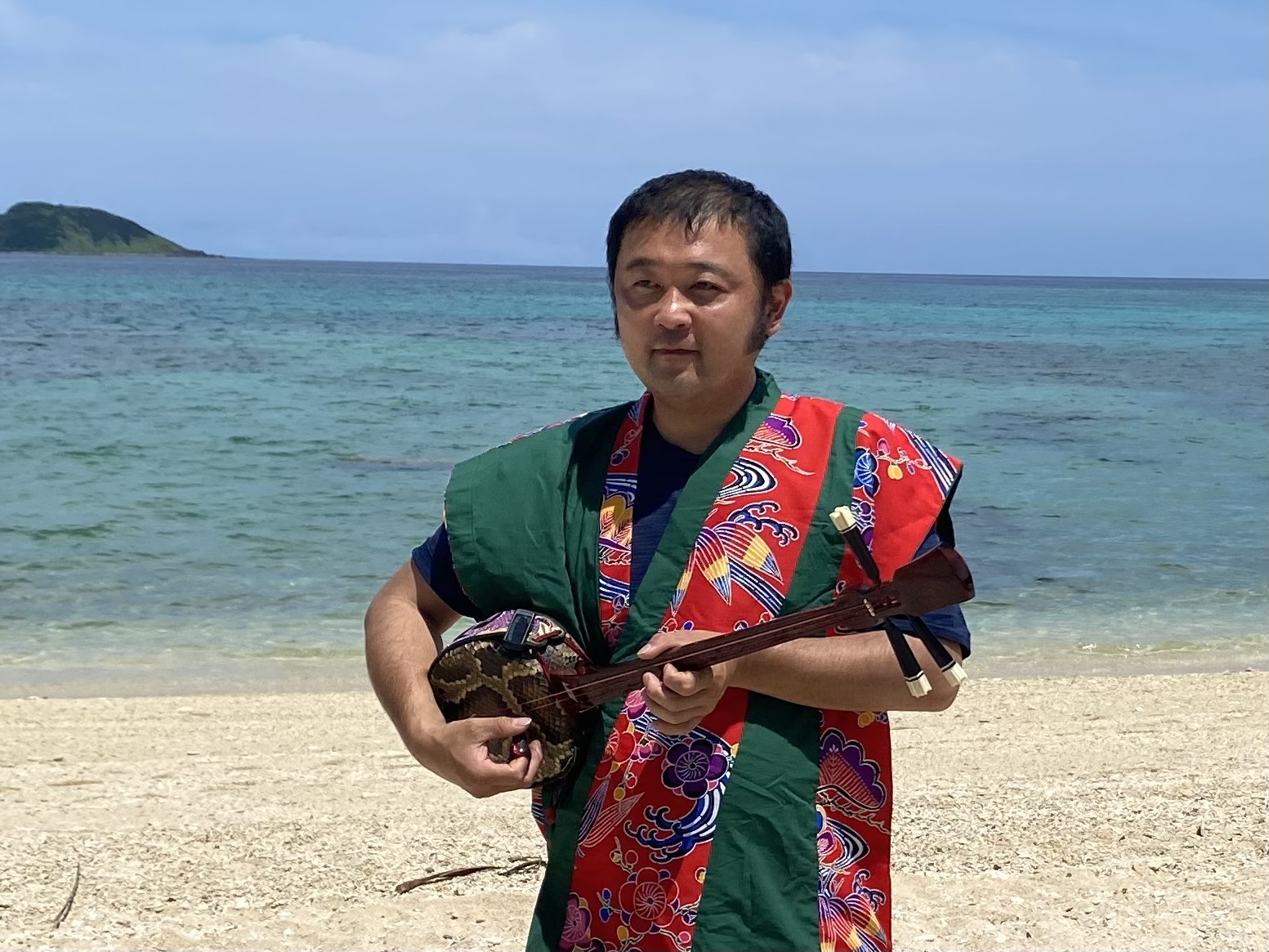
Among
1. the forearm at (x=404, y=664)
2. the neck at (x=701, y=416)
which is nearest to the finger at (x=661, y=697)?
the forearm at (x=404, y=664)

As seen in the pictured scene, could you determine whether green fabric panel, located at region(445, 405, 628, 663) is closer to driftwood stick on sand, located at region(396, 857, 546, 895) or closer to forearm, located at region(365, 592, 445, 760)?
forearm, located at region(365, 592, 445, 760)

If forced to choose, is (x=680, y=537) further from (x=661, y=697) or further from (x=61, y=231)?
(x=61, y=231)

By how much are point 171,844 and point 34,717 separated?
2385mm

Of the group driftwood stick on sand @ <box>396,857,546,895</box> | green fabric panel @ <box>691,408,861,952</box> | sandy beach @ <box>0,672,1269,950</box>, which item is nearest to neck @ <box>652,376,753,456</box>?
green fabric panel @ <box>691,408,861,952</box>

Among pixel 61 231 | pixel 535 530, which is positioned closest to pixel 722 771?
pixel 535 530

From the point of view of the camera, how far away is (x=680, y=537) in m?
2.22

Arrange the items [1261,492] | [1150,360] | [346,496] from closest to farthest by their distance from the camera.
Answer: [346,496] → [1261,492] → [1150,360]

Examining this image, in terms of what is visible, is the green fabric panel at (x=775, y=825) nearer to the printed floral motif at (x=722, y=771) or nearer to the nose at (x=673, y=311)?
the printed floral motif at (x=722, y=771)

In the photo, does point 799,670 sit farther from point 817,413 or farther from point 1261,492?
point 1261,492

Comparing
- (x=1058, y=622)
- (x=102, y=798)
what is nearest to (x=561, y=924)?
(x=102, y=798)

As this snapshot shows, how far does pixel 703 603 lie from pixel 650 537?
0.52ft

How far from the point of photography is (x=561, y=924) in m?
2.24

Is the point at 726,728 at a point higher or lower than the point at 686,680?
lower

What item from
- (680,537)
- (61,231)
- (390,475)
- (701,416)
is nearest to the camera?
(680,537)
